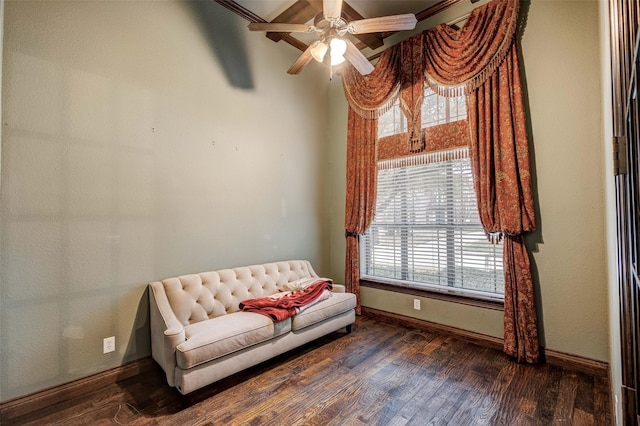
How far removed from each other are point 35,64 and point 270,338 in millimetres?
2680

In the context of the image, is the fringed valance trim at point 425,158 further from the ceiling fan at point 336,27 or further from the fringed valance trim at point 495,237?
the ceiling fan at point 336,27

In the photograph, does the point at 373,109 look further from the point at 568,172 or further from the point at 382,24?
the point at 568,172

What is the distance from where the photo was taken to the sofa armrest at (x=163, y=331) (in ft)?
6.80

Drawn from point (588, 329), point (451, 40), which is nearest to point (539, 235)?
point (588, 329)

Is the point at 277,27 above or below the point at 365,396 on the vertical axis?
above

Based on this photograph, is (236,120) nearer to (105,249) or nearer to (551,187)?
(105,249)

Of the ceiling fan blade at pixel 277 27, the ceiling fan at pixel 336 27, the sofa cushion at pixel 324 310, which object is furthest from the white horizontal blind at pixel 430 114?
the sofa cushion at pixel 324 310

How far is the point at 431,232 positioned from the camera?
136 inches

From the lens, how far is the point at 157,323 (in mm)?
2381

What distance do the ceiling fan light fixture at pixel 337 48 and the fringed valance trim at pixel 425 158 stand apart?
1.48 m

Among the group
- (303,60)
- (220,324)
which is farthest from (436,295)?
(303,60)

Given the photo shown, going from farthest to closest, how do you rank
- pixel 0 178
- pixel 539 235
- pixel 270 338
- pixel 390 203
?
pixel 390 203
pixel 539 235
pixel 270 338
pixel 0 178

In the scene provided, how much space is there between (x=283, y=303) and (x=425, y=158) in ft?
7.31

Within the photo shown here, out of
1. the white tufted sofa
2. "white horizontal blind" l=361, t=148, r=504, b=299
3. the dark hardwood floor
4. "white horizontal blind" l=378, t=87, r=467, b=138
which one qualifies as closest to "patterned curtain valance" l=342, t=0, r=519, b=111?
"white horizontal blind" l=378, t=87, r=467, b=138
